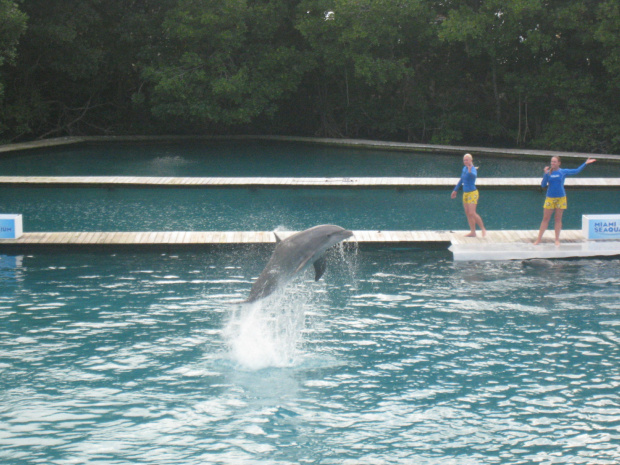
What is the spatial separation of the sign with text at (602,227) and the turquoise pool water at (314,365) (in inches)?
40.1

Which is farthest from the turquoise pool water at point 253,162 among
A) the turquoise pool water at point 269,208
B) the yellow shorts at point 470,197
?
the yellow shorts at point 470,197

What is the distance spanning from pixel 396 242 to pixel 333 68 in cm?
1869

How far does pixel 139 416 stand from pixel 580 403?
4170 millimetres

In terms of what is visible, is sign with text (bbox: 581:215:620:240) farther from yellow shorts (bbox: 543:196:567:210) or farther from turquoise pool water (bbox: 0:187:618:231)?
turquoise pool water (bbox: 0:187:618:231)

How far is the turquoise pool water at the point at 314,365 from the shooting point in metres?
6.39

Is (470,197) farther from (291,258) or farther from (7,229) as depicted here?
(7,229)

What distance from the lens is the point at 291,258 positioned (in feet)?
22.3

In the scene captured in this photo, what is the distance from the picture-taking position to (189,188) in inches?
742

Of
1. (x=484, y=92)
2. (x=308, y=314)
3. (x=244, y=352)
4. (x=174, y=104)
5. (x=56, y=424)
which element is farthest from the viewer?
(x=484, y=92)

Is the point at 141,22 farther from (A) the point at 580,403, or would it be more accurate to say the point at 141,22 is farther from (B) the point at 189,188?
(A) the point at 580,403

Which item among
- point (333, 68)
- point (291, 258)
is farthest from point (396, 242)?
point (333, 68)

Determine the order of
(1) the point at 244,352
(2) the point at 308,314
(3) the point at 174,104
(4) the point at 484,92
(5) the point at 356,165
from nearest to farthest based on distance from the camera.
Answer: (1) the point at 244,352 < (2) the point at 308,314 < (5) the point at 356,165 < (3) the point at 174,104 < (4) the point at 484,92

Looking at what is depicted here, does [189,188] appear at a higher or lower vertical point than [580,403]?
higher

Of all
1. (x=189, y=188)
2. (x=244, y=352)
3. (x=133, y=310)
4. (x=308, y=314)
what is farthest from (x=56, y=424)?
(x=189, y=188)
